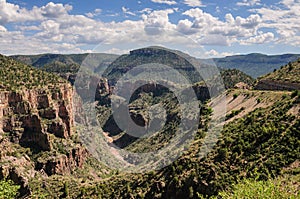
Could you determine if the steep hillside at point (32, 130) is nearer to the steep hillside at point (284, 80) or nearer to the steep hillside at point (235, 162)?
the steep hillside at point (235, 162)

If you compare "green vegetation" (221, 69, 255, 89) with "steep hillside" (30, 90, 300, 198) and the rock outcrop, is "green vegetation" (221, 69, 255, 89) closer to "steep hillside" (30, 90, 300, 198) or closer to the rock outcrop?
the rock outcrop

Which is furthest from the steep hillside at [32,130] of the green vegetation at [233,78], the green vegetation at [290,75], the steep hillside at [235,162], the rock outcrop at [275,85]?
the green vegetation at [290,75]

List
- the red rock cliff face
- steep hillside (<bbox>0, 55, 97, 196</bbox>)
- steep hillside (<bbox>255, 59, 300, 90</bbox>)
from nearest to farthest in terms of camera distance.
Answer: steep hillside (<bbox>255, 59, 300, 90</bbox>) < steep hillside (<bbox>0, 55, 97, 196</bbox>) < the red rock cliff face

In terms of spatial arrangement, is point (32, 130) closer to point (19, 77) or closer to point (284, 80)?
point (19, 77)

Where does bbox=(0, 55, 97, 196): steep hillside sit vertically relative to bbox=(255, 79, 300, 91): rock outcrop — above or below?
below

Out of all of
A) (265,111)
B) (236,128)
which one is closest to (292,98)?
(265,111)

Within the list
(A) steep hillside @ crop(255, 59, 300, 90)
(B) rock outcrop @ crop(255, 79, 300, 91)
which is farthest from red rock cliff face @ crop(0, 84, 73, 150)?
(A) steep hillside @ crop(255, 59, 300, 90)
